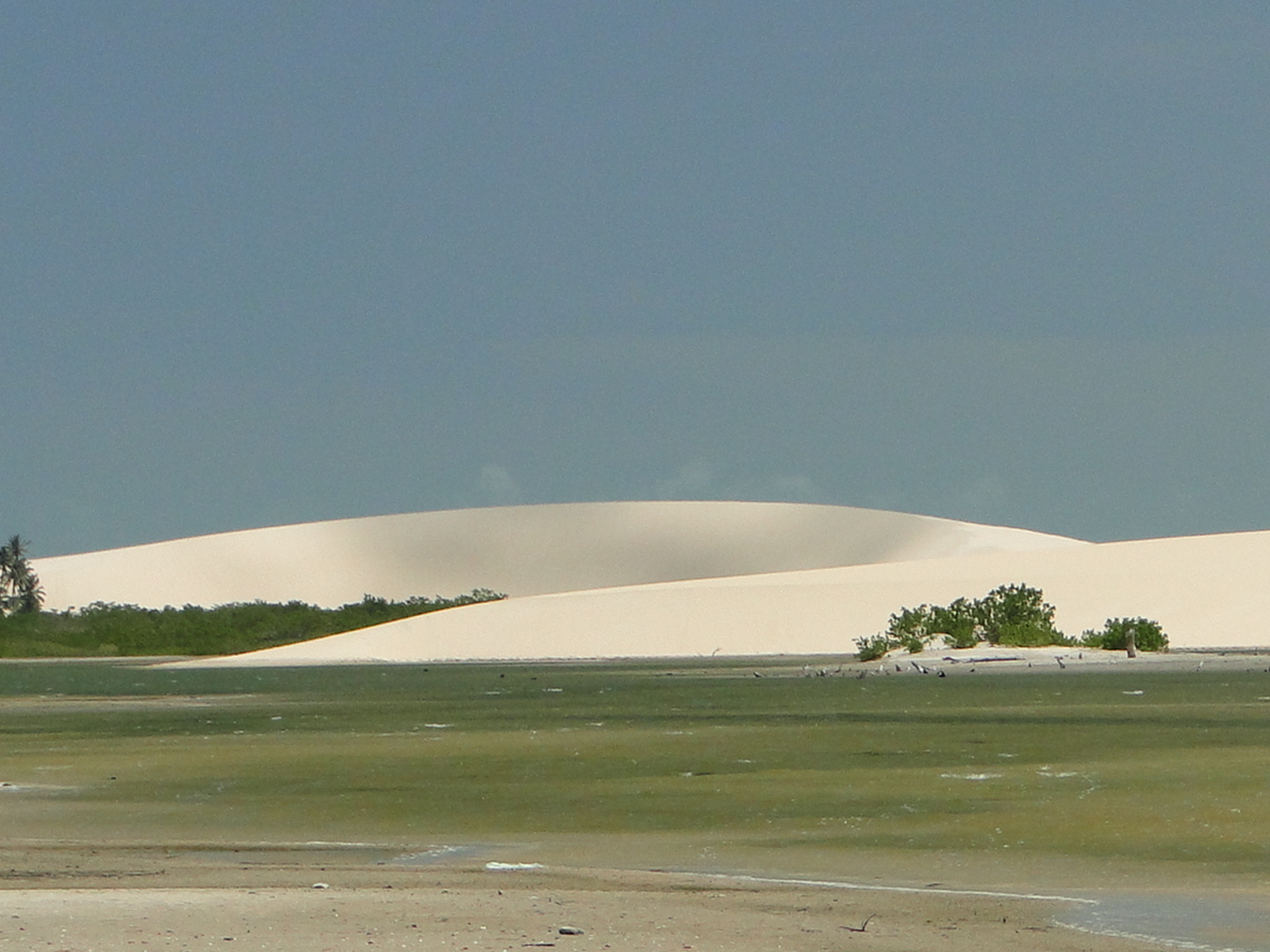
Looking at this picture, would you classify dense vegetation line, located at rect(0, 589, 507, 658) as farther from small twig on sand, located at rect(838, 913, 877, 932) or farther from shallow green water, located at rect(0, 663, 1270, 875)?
small twig on sand, located at rect(838, 913, 877, 932)

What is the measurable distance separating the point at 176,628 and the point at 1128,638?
67810 mm

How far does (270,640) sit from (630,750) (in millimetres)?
94273

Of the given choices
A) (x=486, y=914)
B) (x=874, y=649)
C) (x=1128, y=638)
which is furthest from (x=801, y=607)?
(x=486, y=914)

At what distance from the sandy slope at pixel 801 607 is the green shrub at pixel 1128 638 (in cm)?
1603

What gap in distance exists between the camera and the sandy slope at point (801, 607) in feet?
320

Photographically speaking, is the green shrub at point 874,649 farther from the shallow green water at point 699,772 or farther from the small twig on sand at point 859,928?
the small twig on sand at point 859,928

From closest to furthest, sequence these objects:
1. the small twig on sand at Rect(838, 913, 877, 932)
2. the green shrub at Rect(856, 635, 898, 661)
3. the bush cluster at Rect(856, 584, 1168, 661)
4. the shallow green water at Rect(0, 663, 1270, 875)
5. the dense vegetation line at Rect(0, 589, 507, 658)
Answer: the small twig on sand at Rect(838, 913, 877, 932) < the shallow green water at Rect(0, 663, 1270, 875) < the green shrub at Rect(856, 635, 898, 661) < the bush cluster at Rect(856, 584, 1168, 661) < the dense vegetation line at Rect(0, 589, 507, 658)

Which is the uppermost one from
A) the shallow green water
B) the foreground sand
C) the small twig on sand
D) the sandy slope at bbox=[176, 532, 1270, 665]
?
the sandy slope at bbox=[176, 532, 1270, 665]

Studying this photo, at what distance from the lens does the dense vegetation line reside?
388 feet

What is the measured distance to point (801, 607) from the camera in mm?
104938

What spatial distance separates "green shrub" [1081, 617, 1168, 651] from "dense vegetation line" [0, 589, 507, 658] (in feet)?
183

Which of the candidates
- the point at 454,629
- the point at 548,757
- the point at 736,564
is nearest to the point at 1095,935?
the point at 548,757

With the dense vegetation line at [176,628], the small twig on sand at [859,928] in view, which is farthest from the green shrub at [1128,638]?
the small twig on sand at [859,928]

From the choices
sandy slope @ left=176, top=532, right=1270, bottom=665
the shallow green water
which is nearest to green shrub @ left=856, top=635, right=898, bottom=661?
sandy slope @ left=176, top=532, right=1270, bottom=665
